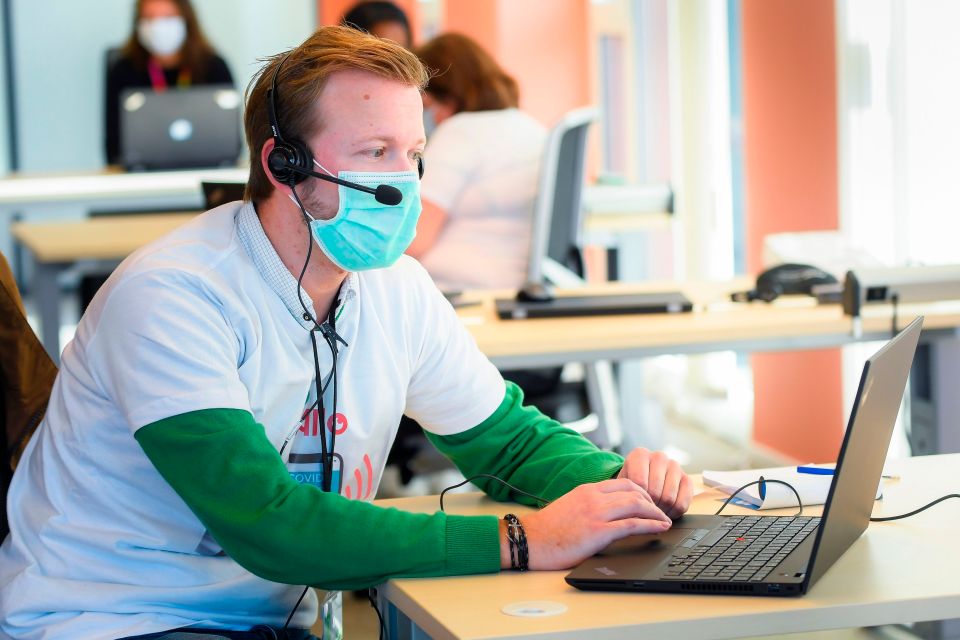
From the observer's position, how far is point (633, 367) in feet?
11.6

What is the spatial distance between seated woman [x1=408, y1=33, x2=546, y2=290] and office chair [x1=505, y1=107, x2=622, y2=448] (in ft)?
0.26

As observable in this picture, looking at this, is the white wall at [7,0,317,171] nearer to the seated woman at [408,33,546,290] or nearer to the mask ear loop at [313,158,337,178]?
the seated woman at [408,33,546,290]

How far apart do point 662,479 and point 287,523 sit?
430mm

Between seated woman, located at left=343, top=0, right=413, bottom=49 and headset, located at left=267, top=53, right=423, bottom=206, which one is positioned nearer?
headset, located at left=267, top=53, right=423, bottom=206

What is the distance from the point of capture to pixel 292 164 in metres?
1.42

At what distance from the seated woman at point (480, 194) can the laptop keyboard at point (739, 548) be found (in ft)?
6.17

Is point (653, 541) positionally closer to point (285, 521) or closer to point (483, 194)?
point (285, 521)

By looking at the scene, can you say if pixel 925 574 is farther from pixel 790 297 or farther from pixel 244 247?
pixel 790 297

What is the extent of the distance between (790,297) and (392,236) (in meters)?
1.38

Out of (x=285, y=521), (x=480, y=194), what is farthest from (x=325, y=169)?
(x=480, y=194)

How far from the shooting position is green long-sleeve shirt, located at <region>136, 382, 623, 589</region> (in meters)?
1.23

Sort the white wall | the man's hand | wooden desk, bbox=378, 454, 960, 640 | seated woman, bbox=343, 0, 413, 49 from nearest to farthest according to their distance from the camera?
wooden desk, bbox=378, 454, 960, 640 → the man's hand → seated woman, bbox=343, 0, 413, 49 → the white wall

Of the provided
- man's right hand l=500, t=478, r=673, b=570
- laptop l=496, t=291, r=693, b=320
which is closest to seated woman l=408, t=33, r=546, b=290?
laptop l=496, t=291, r=693, b=320

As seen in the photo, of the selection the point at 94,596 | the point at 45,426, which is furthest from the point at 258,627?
the point at 45,426
